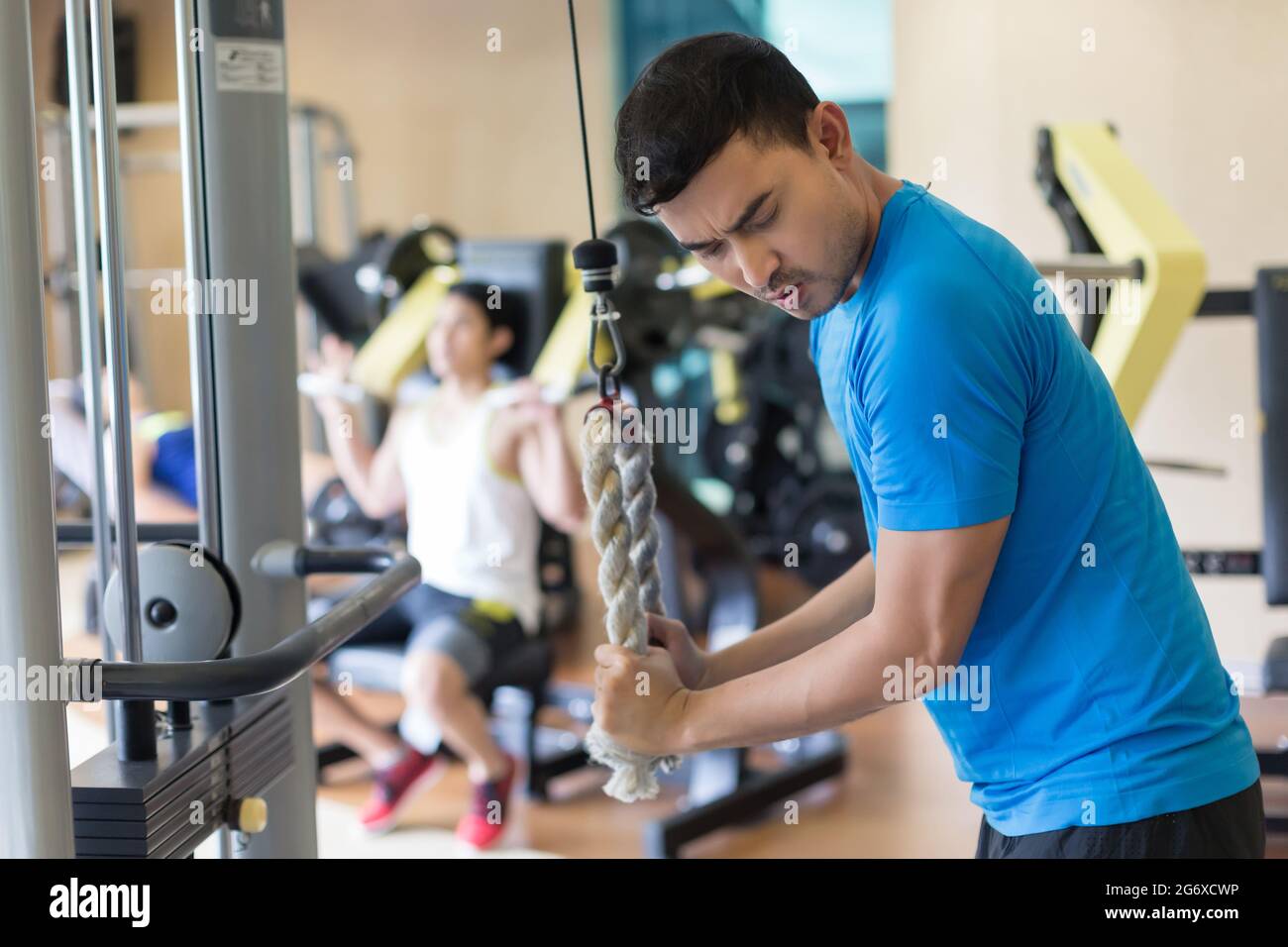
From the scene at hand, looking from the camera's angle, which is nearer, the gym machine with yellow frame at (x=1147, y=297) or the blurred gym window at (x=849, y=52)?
the gym machine with yellow frame at (x=1147, y=297)

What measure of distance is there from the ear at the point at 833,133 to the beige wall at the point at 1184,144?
10.1 feet

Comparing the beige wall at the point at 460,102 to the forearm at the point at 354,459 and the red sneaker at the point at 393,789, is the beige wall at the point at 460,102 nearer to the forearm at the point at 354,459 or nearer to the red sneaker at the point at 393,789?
the forearm at the point at 354,459

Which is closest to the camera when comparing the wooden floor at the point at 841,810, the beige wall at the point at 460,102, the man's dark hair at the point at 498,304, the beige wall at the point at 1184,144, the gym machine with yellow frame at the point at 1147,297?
the gym machine with yellow frame at the point at 1147,297

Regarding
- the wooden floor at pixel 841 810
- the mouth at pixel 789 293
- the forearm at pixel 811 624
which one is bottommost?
the wooden floor at pixel 841 810

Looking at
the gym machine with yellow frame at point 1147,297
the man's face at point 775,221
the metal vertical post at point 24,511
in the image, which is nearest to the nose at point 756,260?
the man's face at point 775,221

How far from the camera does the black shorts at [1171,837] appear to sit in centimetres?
107

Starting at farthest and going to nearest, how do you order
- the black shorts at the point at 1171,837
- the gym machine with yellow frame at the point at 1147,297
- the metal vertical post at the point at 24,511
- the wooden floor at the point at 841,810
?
the wooden floor at the point at 841,810 < the gym machine with yellow frame at the point at 1147,297 < the black shorts at the point at 1171,837 < the metal vertical post at the point at 24,511

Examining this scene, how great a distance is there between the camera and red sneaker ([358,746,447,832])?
299cm

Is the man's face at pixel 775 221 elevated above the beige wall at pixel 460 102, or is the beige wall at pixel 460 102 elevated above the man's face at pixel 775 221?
the beige wall at pixel 460 102

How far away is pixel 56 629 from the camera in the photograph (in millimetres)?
986

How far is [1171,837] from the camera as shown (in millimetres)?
1078

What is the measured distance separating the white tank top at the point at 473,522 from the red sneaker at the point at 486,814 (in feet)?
1.25

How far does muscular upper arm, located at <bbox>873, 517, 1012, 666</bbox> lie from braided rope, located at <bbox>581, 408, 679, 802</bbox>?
25 centimetres

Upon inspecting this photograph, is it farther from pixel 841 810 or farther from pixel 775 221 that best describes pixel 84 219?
pixel 841 810
